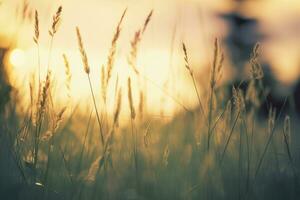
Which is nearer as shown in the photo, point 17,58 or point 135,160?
point 135,160

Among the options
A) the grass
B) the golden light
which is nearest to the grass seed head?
the grass

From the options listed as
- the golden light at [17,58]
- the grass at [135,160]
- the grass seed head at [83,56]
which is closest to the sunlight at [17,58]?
the golden light at [17,58]

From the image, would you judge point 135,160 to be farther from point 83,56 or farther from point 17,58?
point 17,58

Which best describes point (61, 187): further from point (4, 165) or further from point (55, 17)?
point (55, 17)

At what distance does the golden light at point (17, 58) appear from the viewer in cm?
245

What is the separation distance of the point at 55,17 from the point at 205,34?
970mm

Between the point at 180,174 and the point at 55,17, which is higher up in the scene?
the point at 55,17

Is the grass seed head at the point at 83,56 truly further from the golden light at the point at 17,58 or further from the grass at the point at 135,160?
the golden light at the point at 17,58

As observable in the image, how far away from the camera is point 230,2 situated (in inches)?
666

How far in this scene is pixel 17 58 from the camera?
2.56 metres

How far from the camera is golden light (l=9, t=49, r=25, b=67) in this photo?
245 centimetres

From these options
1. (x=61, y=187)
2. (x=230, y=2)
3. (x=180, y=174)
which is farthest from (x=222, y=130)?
(x=230, y=2)

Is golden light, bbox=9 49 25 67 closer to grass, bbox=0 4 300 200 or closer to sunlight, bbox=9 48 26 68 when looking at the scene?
sunlight, bbox=9 48 26 68

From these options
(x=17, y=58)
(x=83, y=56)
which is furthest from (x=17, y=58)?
(x=83, y=56)
